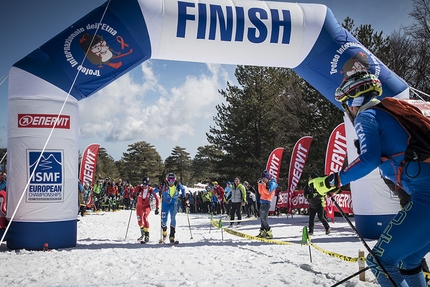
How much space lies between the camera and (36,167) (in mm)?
7602

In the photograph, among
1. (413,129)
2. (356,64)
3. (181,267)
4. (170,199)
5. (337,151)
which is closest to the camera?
(413,129)

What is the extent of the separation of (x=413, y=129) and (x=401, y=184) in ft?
1.44

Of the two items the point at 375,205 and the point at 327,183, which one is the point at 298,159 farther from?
the point at 327,183

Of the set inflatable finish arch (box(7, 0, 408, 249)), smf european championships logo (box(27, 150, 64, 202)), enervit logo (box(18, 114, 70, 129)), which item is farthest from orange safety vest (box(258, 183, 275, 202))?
enervit logo (box(18, 114, 70, 129))

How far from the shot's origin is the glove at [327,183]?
276 centimetres

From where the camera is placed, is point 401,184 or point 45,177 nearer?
point 401,184

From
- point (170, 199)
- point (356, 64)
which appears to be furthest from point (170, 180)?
point (356, 64)

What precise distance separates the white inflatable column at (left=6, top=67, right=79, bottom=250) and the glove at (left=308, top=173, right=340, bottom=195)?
6734 millimetres

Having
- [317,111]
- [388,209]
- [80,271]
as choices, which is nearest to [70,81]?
[80,271]

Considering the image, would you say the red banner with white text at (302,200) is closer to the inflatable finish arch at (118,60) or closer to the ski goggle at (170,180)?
the inflatable finish arch at (118,60)

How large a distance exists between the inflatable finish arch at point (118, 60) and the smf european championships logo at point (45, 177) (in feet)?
0.07

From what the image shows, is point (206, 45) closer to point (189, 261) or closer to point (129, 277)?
point (189, 261)

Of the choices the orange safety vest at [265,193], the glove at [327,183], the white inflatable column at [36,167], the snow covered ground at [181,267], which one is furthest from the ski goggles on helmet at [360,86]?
the orange safety vest at [265,193]

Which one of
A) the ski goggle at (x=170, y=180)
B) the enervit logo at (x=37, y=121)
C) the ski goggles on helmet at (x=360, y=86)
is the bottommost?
the ski goggle at (x=170, y=180)
